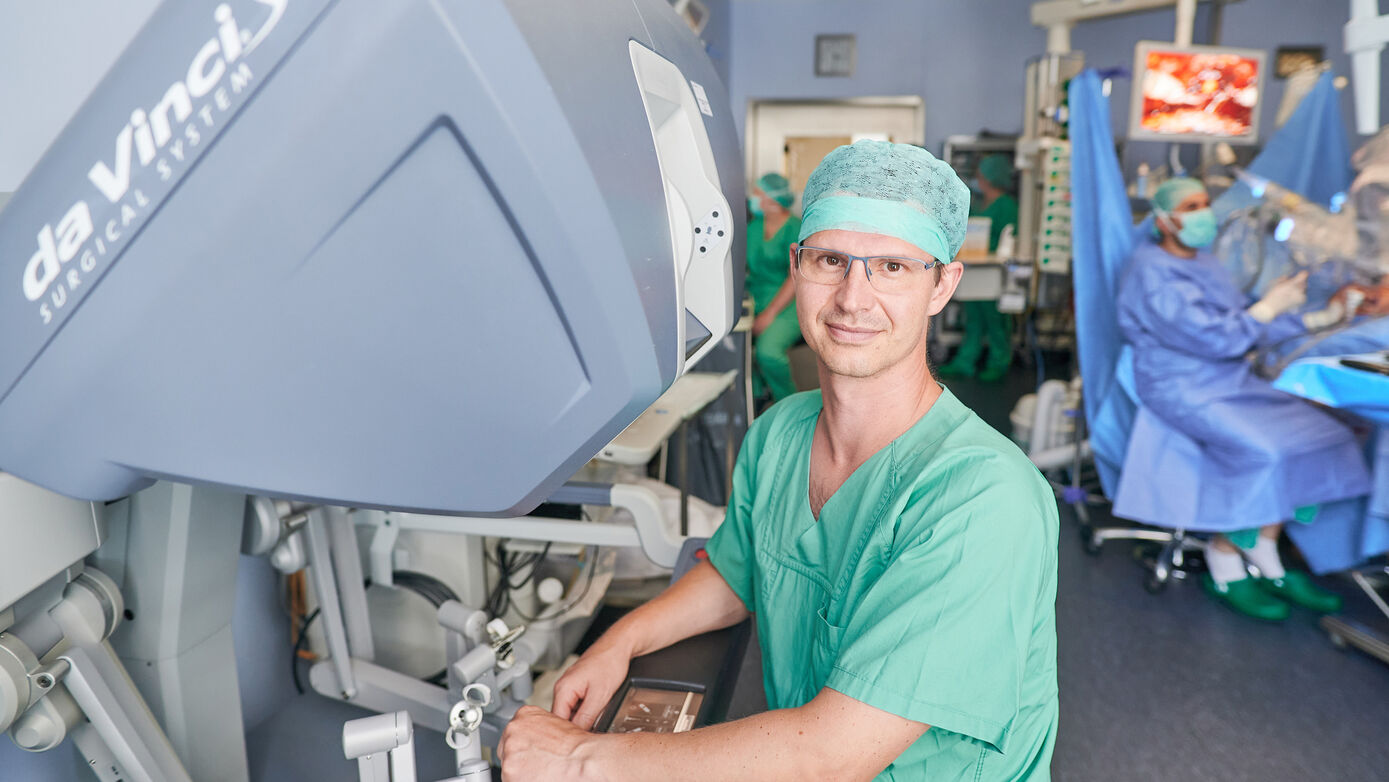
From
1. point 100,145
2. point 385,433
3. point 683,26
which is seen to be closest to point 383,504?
point 385,433

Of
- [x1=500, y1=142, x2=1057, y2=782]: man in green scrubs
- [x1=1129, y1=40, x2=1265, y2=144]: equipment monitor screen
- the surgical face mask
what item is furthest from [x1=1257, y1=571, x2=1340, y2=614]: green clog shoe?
[x1=500, y1=142, x2=1057, y2=782]: man in green scrubs

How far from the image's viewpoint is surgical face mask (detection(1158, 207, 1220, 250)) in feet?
9.74

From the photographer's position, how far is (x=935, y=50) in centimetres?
712

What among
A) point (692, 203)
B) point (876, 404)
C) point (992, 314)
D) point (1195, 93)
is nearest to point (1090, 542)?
point (1195, 93)

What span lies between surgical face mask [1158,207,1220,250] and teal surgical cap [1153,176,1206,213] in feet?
0.22

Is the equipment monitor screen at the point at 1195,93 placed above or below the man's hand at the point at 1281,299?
above

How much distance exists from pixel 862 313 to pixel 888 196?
13 cm

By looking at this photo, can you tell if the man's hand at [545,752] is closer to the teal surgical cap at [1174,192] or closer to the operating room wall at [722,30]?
the teal surgical cap at [1174,192]

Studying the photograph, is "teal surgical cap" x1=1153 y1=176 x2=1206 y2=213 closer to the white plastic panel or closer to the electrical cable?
the white plastic panel

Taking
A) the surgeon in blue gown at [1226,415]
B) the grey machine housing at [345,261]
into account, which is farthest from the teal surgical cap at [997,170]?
the grey machine housing at [345,261]

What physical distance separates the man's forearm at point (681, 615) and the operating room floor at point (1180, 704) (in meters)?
1.13

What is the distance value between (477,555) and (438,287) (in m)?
1.88

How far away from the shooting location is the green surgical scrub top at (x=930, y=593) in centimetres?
82

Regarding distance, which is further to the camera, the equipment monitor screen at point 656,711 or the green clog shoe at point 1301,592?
the green clog shoe at point 1301,592
